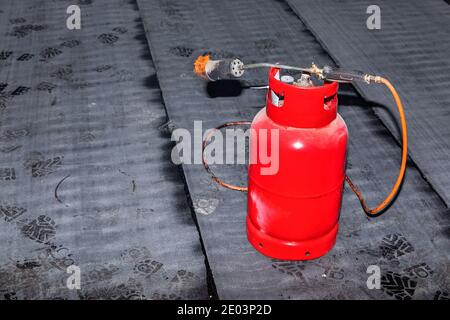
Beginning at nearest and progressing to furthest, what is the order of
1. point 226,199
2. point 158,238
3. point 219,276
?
point 219,276
point 158,238
point 226,199

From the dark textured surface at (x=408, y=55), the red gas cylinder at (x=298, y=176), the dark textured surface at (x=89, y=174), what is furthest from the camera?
the dark textured surface at (x=408, y=55)

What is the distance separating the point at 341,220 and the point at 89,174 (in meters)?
0.73

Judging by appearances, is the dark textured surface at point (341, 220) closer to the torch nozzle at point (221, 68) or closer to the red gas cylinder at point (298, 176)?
the red gas cylinder at point (298, 176)

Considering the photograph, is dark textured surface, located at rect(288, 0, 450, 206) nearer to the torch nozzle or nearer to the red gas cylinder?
the red gas cylinder

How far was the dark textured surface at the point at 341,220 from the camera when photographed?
1160 millimetres

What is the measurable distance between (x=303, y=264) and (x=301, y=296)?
0.10 meters

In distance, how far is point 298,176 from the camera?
1.11 m

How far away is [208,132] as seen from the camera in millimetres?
1622

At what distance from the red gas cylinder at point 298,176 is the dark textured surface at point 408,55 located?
43 centimetres

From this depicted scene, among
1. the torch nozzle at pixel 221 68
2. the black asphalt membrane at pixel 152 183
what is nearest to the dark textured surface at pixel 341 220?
the black asphalt membrane at pixel 152 183

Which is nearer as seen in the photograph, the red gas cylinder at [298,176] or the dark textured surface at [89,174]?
the red gas cylinder at [298,176]

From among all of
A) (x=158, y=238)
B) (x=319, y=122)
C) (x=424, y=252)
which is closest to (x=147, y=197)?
(x=158, y=238)

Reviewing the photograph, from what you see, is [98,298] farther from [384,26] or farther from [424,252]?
[384,26]

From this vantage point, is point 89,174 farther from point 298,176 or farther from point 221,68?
point 298,176
